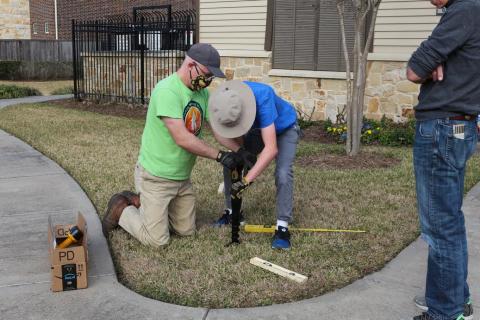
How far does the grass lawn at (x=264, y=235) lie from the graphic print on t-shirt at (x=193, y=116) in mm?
907

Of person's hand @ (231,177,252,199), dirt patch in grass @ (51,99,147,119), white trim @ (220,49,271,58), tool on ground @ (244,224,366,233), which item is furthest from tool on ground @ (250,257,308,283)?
dirt patch in grass @ (51,99,147,119)

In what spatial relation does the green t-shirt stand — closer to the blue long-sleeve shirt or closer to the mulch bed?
the blue long-sleeve shirt

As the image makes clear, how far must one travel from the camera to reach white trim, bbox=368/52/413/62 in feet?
33.4

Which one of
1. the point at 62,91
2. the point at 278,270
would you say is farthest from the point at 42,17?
the point at 278,270

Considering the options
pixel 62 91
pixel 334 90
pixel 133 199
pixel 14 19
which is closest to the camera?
pixel 133 199

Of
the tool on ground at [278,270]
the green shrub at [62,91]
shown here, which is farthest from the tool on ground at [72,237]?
the green shrub at [62,91]

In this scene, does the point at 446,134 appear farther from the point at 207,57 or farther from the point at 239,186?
the point at 207,57

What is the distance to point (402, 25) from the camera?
1015cm

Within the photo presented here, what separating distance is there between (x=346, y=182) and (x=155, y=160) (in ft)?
9.43

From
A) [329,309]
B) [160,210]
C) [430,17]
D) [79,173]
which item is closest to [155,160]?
[160,210]

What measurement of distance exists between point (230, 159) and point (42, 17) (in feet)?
102

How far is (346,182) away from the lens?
6.64 metres

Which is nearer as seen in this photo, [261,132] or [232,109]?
[232,109]

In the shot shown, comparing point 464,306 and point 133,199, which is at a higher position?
point 133,199
